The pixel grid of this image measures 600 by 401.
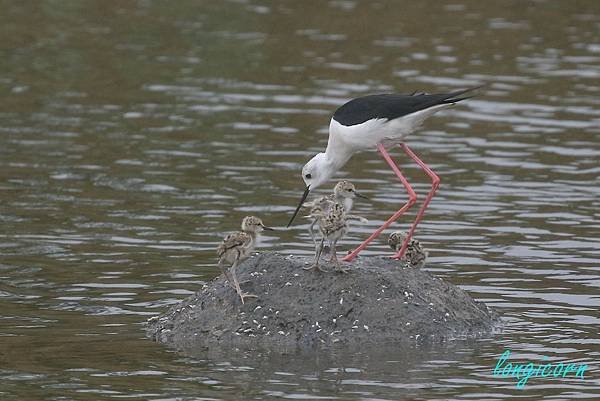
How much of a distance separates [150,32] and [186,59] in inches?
91.0

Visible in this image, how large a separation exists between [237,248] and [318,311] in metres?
0.85

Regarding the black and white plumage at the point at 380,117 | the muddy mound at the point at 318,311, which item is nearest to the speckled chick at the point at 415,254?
the muddy mound at the point at 318,311

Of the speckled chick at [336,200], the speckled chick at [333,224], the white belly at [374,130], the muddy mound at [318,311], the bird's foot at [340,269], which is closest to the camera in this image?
the speckled chick at [333,224]

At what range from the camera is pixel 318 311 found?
11867mm

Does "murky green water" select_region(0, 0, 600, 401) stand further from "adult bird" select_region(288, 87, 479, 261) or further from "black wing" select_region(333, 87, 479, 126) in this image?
"black wing" select_region(333, 87, 479, 126)

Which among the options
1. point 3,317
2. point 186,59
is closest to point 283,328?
point 3,317

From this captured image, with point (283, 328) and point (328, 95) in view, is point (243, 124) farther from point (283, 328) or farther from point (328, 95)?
point (283, 328)

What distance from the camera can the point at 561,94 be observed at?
23.2 metres

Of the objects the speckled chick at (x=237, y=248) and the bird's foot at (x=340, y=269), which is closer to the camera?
the speckled chick at (x=237, y=248)

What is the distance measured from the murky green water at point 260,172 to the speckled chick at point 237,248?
744mm

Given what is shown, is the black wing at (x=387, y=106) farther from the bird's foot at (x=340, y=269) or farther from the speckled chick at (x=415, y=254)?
the bird's foot at (x=340, y=269)

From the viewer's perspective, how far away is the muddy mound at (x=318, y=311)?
11820mm

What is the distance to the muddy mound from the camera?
11.8m

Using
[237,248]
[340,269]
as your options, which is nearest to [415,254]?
[340,269]
